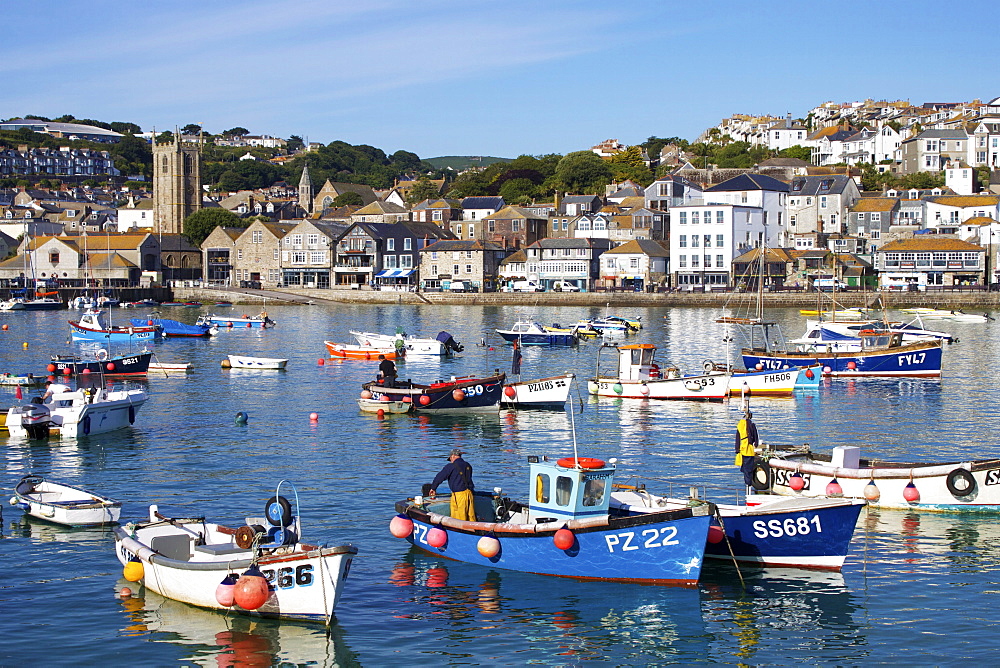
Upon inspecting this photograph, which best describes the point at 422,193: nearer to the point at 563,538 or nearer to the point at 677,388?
the point at 677,388

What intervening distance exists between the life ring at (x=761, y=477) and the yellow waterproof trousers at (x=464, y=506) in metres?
6.90

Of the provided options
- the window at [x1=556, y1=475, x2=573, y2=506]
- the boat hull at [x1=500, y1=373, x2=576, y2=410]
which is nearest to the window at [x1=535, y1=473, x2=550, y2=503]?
the window at [x1=556, y1=475, x2=573, y2=506]

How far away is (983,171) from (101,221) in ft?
464

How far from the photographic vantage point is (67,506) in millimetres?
22984

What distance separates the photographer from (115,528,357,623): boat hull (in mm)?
16453

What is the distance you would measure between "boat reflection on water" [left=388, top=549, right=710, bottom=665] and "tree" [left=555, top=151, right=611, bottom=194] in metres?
145

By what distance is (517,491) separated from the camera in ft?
84.5

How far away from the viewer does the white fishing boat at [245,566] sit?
54.2 ft

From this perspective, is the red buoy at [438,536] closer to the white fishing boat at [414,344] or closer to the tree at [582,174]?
the white fishing boat at [414,344]

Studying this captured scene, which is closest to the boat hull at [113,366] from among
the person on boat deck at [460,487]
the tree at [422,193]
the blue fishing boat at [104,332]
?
the blue fishing boat at [104,332]

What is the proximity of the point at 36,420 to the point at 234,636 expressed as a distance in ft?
61.3

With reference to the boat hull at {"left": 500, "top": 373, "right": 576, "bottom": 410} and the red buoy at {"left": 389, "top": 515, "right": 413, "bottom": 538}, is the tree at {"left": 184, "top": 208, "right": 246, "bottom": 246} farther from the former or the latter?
the red buoy at {"left": 389, "top": 515, "right": 413, "bottom": 538}

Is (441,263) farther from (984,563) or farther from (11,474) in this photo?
(984,563)

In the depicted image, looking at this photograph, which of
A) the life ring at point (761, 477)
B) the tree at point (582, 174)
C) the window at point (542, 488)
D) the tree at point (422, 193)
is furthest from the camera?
the tree at point (422, 193)
